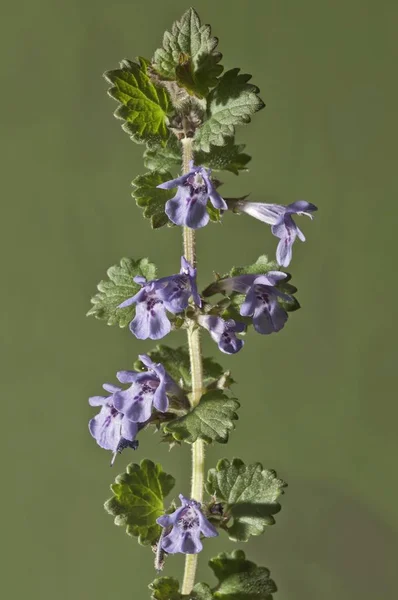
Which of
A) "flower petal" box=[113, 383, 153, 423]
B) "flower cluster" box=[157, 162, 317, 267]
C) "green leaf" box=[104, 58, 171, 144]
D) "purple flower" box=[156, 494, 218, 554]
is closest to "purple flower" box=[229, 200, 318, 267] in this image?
"flower cluster" box=[157, 162, 317, 267]

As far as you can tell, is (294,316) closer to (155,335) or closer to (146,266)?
(146,266)

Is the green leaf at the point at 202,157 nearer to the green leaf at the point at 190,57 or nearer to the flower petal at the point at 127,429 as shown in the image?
the green leaf at the point at 190,57

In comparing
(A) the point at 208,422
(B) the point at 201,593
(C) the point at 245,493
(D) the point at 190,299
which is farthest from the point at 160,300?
(B) the point at 201,593

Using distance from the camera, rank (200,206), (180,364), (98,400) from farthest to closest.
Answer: (180,364), (98,400), (200,206)

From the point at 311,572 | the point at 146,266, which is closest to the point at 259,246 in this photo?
the point at 311,572

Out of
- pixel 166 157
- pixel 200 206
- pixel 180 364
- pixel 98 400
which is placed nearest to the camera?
pixel 200 206

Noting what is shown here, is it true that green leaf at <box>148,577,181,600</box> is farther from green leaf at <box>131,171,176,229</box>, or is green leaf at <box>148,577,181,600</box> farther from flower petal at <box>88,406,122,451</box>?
green leaf at <box>131,171,176,229</box>

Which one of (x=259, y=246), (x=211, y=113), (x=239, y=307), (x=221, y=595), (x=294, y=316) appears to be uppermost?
(x=259, y=246)

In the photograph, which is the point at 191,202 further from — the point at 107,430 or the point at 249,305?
the point at 107,430
